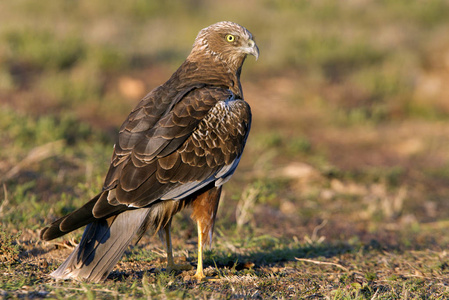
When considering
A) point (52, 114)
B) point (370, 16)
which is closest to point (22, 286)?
point (52, 114)

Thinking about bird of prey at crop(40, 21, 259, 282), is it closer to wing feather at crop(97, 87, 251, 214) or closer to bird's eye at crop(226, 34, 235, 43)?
wing feather at crop(97, 87, 251, 214)

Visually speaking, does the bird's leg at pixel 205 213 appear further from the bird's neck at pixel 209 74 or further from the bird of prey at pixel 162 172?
the bird's neck at pixel 209 74

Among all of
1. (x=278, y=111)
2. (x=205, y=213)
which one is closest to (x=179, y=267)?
(x=205, y=213)

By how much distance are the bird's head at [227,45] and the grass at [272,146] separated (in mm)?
1364

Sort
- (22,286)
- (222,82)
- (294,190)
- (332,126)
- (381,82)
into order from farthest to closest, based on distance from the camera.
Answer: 1. (381,82)
2. (332,126)
3. (294,190)
4. (222,82)
5. (22,286)

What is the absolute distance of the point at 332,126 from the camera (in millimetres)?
10719

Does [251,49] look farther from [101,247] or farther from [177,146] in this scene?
[101,247]

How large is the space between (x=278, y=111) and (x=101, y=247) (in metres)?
7.64

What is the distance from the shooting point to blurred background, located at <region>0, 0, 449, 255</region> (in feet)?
20.1

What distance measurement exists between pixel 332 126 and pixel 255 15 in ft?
26.2

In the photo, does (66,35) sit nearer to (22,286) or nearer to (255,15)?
(255,15)

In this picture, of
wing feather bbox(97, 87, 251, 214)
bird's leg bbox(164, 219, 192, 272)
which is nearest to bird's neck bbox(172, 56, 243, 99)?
wing feather bbox(97, 87, 251, 214)

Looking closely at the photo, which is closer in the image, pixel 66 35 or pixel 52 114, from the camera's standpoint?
pixel 52 114

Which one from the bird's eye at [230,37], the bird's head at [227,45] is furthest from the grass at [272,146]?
the bird's eye at [230,37]
